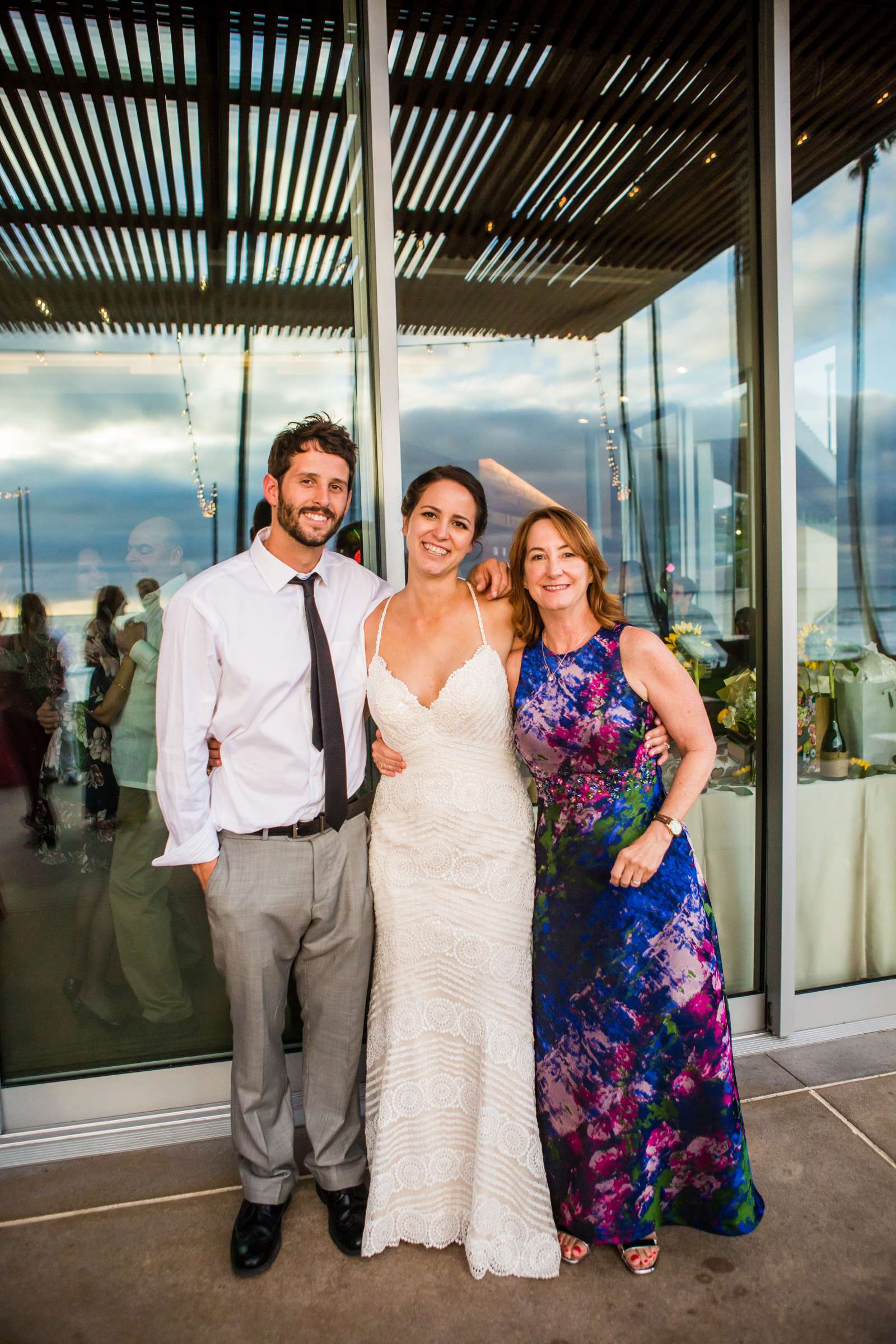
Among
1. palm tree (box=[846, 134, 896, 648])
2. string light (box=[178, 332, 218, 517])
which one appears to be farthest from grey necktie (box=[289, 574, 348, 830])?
palm tree (box=[846, 134, 896, 648])

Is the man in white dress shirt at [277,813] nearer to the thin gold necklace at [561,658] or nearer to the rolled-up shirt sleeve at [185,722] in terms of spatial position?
the rolled-up shirt sleeve at [185,722]

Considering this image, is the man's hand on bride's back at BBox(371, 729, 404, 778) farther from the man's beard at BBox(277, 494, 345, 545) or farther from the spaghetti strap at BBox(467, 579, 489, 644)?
the man's beard at BBox(277, 494, 345, 545)

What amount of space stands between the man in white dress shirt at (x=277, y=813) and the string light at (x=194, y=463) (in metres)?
0.50

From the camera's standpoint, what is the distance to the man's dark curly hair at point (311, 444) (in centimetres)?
204

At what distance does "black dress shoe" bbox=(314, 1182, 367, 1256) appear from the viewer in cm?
204

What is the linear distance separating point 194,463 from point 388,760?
45.1 inches

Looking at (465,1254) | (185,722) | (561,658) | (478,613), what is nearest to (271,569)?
(185,722)

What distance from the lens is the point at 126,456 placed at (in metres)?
2.55

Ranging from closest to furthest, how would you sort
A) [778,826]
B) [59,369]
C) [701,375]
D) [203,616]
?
[203,616] → [59,369] → [778,826] → [701,375]

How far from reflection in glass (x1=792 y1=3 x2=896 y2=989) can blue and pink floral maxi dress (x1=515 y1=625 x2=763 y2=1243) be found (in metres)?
1.32

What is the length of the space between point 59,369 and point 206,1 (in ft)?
3.98

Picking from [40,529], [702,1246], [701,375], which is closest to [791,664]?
[701,375]

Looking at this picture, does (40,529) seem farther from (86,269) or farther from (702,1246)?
(702,1246)

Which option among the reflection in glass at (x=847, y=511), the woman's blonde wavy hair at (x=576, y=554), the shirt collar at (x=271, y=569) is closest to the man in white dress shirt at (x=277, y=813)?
the shirt collar at (x=271, y=569)
